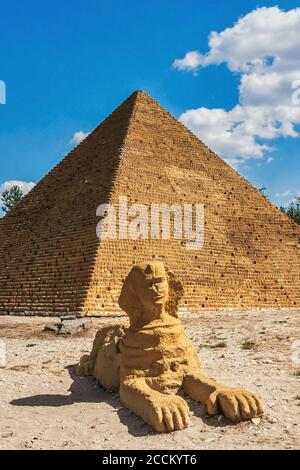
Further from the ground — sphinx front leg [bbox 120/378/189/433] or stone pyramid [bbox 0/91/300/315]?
stone pyramid [bbox 0/91/300/315]

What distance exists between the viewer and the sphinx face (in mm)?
4930

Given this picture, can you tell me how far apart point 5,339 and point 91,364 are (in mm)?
4838

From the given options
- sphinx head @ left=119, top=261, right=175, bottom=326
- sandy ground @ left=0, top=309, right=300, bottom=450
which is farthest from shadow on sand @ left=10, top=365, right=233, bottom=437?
sphinx head @ left=119, top=261, right=175, bottom=326

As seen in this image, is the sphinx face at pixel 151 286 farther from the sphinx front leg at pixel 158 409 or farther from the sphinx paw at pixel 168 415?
the sphinx paw at pixel 168 415

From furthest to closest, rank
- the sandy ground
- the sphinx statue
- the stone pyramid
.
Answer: the stone pyramid
the sphinx statue
the sandy ground

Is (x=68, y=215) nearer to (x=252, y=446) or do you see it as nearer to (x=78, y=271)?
(x=78, y=271)

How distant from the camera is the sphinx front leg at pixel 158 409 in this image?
414 cm

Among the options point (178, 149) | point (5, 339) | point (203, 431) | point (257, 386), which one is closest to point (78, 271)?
point (5, 339)

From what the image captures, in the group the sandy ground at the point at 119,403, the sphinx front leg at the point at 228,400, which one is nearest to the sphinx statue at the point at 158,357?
the sphinx front leg at the point at 228,400

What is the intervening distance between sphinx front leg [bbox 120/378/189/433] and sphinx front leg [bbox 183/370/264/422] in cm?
30

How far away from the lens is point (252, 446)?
150 inches

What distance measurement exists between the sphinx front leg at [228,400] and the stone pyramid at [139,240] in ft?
33.6

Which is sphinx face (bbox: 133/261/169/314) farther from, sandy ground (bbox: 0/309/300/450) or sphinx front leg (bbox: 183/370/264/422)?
sandy ground (bbox: 0/309/300/450)

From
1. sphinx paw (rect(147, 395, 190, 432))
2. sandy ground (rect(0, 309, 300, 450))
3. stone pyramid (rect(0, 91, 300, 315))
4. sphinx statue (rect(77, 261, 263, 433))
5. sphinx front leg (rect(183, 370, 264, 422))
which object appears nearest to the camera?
sandy ground (rect(0, 309, 300, 450))
